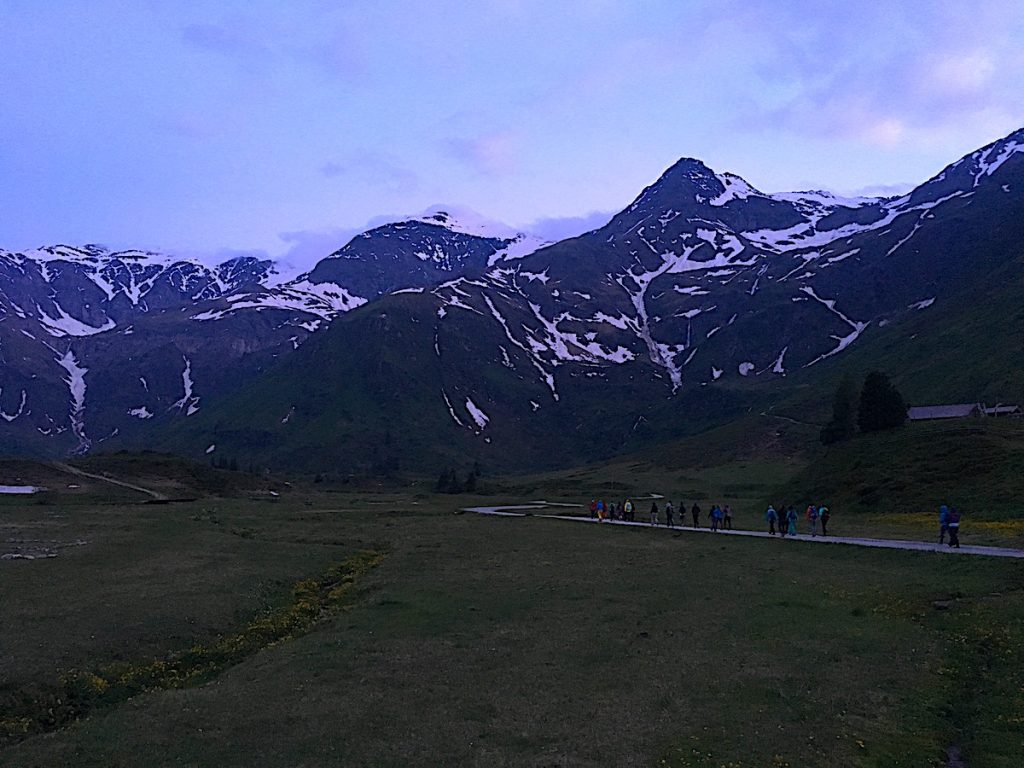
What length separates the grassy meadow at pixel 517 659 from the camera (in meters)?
18.9

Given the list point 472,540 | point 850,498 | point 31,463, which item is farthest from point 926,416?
point 31,463

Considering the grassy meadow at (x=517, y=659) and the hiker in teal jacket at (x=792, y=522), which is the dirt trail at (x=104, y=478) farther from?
the hiker in teal jacket at (x=792, y=522)

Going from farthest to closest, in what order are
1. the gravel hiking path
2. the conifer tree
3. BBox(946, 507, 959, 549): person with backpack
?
the conifer tree < BBox(946, 507, 959, 549): person with backpack < the gravel hiking path

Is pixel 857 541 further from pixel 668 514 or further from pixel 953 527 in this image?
pixel 668 514

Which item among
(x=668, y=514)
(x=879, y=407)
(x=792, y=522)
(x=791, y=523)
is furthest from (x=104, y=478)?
(x=879, y=407)

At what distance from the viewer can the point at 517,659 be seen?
26.6m

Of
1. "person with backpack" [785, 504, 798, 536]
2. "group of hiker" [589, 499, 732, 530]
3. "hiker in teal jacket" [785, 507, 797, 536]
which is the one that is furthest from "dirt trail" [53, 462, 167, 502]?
"hiker in teal jacket" [785, 507, 797, 536]

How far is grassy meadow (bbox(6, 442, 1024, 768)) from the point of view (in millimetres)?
18922

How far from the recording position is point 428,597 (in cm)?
3900

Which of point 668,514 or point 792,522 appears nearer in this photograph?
point 792,522

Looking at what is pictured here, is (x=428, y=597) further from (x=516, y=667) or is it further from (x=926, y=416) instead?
A: (x=926, y=416)

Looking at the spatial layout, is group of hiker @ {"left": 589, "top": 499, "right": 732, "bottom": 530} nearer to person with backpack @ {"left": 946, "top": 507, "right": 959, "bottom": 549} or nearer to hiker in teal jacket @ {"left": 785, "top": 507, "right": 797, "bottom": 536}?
hiker in teal jacket @ {"left": 785, "top": 507, "right": 797, "bottom": 536}

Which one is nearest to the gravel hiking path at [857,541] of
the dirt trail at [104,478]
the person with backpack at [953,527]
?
the person with backpack at [953,527]

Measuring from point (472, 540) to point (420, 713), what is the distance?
148 feet
